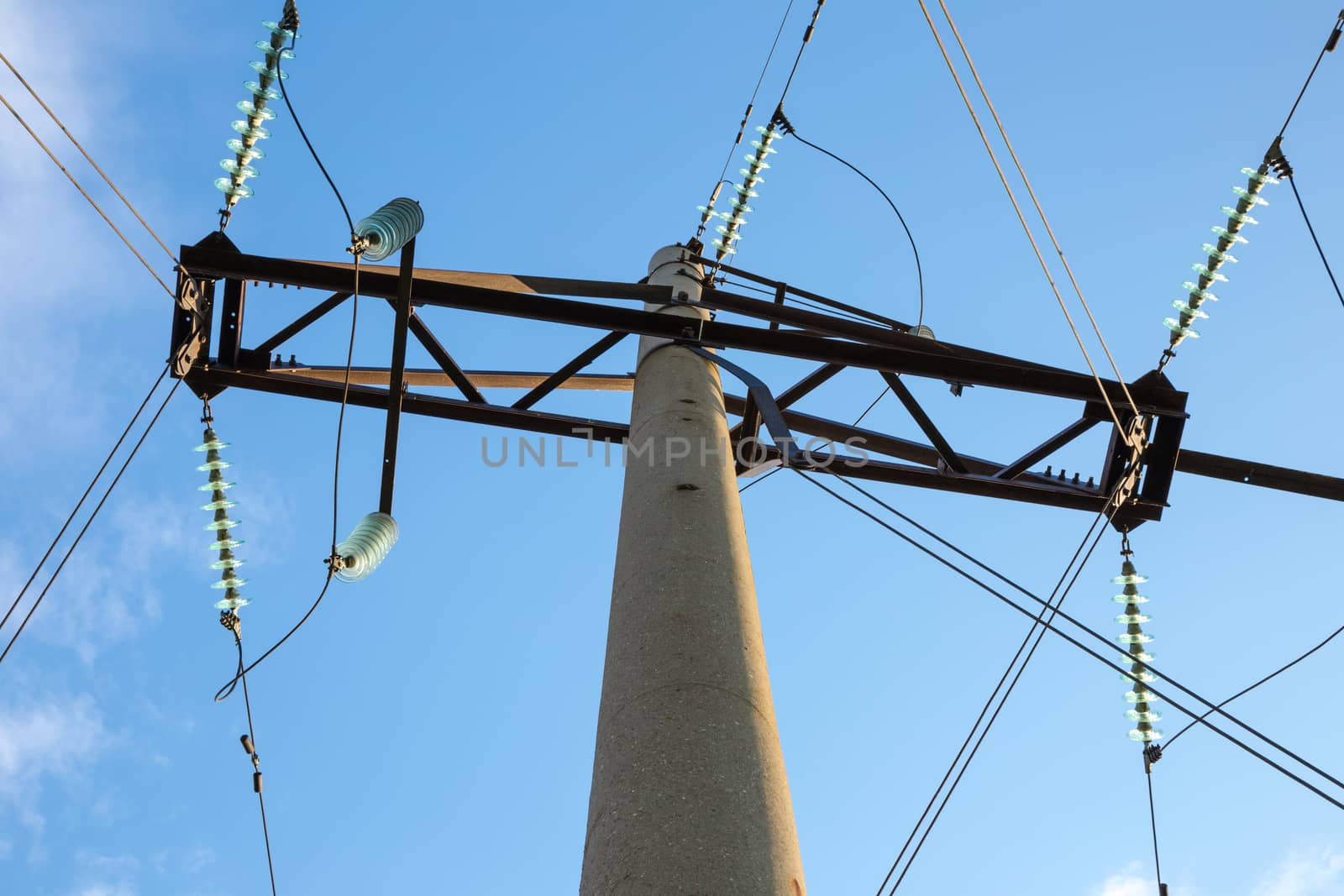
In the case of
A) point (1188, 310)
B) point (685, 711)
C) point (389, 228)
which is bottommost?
point (685, 711)

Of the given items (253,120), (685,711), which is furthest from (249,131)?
(685,711)

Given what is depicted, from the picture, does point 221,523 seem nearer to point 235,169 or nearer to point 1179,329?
point 235,169

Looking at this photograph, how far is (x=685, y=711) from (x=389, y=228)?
14.1 feet

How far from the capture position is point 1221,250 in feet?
31.2

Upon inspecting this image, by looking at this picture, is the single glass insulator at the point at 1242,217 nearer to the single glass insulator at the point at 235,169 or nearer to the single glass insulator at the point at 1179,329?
the single glass insulator at the point at 1179,329

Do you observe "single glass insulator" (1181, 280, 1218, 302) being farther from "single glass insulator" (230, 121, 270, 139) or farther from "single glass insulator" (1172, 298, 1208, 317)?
"single glass insulator" (230, 121, 270, 139)

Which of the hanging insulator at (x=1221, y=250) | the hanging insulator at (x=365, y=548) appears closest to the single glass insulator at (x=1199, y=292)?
the hanging insulator at (x=1221, y=250)

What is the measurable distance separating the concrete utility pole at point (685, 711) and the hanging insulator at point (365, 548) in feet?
7.63

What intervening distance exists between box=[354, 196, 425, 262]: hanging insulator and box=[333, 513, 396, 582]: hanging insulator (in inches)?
71.1

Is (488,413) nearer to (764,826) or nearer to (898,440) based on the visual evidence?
(898,440)

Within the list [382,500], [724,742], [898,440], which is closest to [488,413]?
[382,500]

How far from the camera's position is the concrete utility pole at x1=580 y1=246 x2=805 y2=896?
355 centimetres

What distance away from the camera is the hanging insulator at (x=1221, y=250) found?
9.42 meters

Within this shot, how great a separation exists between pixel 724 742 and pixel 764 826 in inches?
14.1
